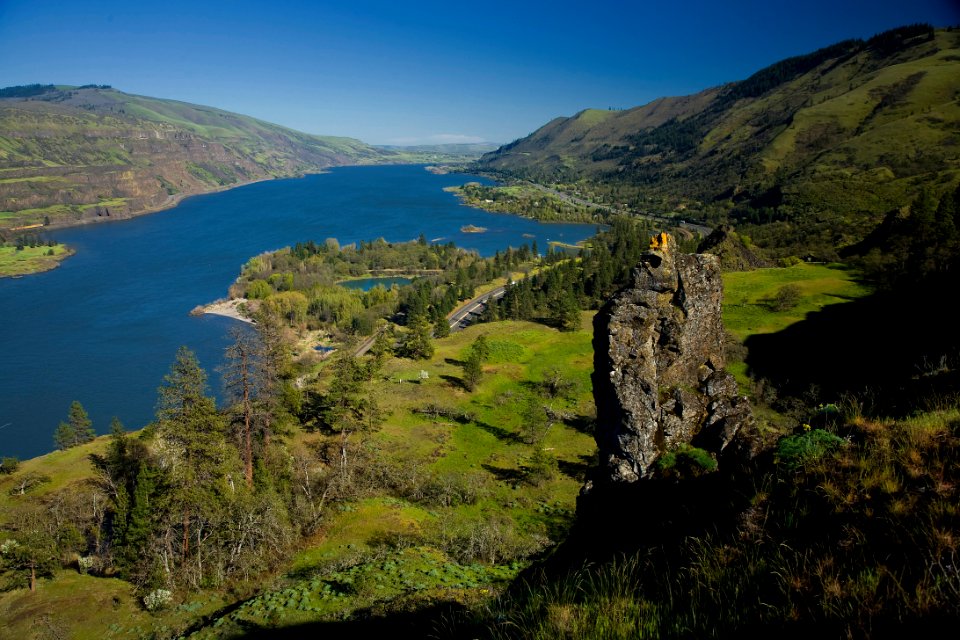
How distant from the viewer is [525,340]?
73.8 meters

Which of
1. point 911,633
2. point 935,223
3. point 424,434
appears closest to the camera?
point 911,633

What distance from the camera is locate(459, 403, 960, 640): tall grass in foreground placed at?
3551 millimetres

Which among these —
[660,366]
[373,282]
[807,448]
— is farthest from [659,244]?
[373,282]

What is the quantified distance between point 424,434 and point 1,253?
737 feet

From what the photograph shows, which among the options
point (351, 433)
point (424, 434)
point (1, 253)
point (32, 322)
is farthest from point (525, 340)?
point (1, 253)

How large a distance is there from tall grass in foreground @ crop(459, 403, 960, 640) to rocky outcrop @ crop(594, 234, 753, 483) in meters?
7.69

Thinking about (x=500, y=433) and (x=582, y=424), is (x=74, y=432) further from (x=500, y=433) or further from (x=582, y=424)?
(x=582, y=424)

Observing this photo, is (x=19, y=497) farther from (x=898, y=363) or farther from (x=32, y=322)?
(x=32, y=322)

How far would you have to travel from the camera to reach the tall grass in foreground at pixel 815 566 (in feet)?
11.6

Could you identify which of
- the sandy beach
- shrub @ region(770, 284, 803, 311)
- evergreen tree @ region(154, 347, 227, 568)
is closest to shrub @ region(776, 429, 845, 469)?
evergreen tree @ region(154, 347, 227, 568)

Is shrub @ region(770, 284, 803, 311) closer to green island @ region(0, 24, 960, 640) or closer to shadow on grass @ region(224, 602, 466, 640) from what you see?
green island @ region(0, 24, 960, 640)

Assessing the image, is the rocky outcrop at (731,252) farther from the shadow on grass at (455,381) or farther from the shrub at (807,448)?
the shrub at (807,448)

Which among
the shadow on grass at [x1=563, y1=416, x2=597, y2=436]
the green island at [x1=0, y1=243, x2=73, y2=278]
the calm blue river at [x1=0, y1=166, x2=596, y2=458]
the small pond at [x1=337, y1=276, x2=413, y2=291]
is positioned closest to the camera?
the shadow on grass at [x1=563, y1=416, x2=597, y2=436]

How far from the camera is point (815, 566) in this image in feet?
13.5
